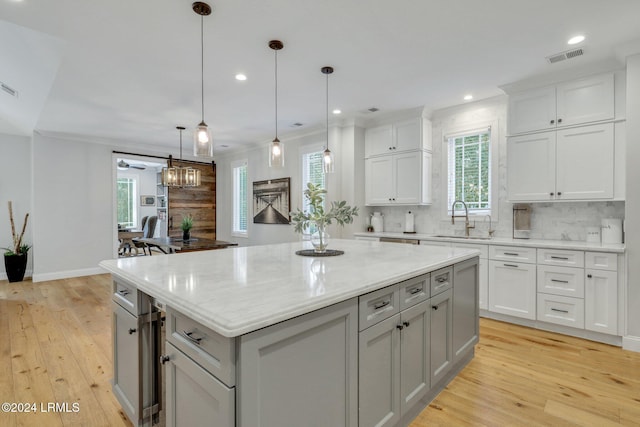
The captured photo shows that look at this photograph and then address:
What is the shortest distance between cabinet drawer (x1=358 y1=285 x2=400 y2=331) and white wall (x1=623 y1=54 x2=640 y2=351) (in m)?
2.53

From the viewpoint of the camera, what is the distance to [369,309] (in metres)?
1.49

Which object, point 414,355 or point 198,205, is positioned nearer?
point 414,355

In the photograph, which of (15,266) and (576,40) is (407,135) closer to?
(576,40)

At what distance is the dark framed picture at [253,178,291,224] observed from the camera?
5.82 m

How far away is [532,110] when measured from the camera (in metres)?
3.41

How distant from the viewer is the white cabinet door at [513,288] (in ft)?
10.5

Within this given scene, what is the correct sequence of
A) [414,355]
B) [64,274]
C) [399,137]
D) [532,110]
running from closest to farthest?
[414,355] < [532,110] < [399,137] < [64,274]

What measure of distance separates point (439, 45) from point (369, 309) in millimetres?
2373

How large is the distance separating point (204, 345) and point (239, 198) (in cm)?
621

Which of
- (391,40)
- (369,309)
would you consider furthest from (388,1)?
(369,309)

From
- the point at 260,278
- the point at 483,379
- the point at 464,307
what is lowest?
the point at 483,379

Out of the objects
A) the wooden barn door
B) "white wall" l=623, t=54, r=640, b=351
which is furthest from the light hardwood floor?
the wooden barn door

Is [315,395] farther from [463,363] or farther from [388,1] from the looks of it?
[388,1]

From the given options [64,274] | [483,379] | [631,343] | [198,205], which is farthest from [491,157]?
[64,274]
